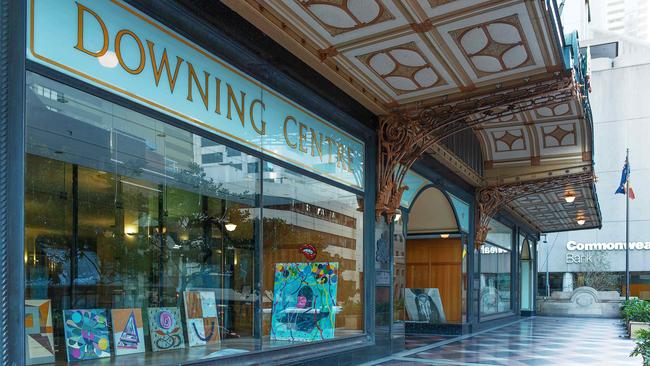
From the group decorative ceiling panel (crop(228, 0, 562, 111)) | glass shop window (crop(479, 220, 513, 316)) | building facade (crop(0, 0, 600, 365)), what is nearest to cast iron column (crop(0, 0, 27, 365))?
building facade (crop(0, 0, 600, 365))

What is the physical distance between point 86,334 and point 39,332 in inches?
24.7

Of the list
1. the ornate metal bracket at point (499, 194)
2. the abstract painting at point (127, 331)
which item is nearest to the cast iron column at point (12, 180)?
the abstract painting at point (127, 331)

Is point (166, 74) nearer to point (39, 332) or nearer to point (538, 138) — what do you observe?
point (39, 332)

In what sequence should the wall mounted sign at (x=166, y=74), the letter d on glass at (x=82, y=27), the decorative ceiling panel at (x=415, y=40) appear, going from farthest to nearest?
1. the decorative ceiling panel at (x=415, y=40)
2. the letter d on glass at (x=82, y=27)
3. the wall mounted sign at (x=166, y=74)

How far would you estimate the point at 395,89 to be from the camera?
27.6 ft

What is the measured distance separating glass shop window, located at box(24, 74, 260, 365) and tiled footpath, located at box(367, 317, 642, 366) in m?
3.32

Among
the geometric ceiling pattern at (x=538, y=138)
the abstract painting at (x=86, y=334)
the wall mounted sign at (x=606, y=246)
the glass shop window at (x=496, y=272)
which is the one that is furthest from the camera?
the wall mounted sign at (x=606, y=246)

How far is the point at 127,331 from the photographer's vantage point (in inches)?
232

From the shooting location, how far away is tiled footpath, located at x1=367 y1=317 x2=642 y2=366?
31.7 ft

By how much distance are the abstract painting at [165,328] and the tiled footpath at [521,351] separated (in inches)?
143

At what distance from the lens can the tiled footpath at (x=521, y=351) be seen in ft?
31.7

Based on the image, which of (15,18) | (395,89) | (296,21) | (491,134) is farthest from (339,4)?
(491,134)

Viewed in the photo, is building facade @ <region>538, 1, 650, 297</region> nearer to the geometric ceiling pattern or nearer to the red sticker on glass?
the geometric ceiling pattern

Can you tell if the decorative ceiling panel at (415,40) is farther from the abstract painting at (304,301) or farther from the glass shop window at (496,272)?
the glass shop window at (496,272)
